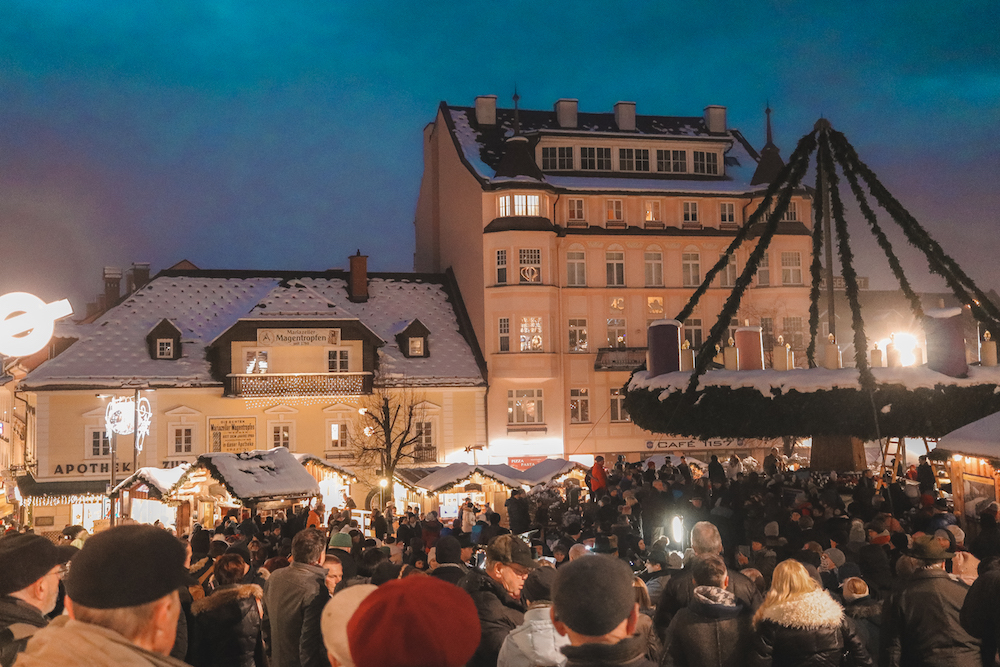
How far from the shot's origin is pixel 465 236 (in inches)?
1718

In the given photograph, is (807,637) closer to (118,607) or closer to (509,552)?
(509,552)

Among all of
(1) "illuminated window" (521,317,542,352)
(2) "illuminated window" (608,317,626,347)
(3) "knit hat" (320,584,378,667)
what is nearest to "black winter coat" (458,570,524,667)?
(3) "knit hat" (320,584,378,667)

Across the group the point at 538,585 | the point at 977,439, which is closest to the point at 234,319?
the point at 977,439

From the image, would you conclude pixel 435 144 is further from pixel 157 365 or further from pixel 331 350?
pixel 157 365

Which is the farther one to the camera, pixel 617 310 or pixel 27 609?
pixel 617 310

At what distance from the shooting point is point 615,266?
141 feet

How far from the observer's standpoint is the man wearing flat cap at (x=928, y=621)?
6020 millimetres

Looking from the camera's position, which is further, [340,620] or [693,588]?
[693,588]

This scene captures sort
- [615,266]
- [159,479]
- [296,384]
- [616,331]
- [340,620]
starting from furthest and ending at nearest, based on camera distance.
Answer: [615,266] < [616,331] < [296,384] < [159,479] < [340,620]

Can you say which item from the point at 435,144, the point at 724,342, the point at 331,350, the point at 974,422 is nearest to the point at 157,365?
the point at 331,350

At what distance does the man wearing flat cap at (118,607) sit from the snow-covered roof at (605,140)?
38012 millimetres

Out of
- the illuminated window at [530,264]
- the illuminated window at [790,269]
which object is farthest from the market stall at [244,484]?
the illuminated window at [790,269]

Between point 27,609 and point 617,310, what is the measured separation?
39.0m

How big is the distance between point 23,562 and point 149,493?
20.6 m
